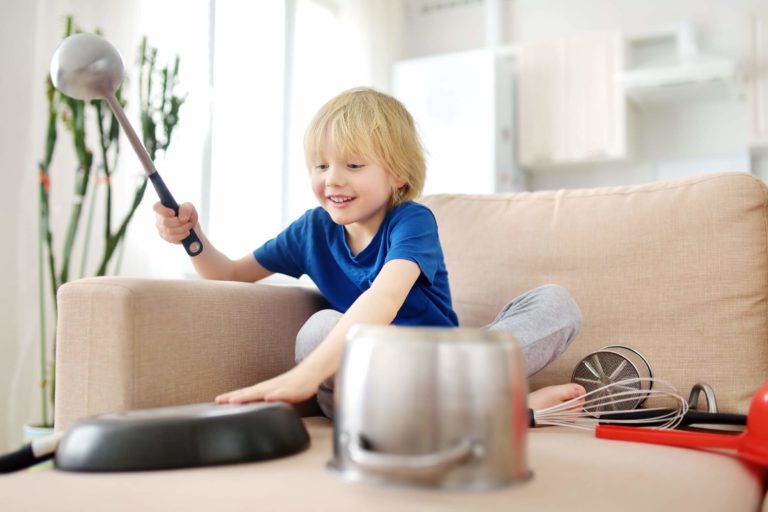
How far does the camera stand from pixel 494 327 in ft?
3.91

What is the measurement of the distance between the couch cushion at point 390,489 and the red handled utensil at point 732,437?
0.02 metres

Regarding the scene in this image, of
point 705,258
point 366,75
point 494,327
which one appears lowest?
point 494,327

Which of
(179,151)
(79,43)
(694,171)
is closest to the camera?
(79,43)

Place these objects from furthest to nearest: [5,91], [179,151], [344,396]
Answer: [179,151] → [5,91] → [344,396]

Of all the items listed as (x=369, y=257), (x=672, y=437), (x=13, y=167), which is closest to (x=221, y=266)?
(x=369, y=257)

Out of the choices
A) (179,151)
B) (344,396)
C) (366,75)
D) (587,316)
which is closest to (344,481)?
(344,396)

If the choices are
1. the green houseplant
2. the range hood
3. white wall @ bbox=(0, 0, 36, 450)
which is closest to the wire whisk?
the green houseplant

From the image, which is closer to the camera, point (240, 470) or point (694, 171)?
point (240, 470)

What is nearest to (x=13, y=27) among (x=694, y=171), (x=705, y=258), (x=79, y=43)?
(x=79, y=43)

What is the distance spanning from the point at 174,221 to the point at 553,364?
2.17ft

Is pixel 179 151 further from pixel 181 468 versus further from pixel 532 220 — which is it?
pixel 181 468

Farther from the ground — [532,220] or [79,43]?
[79,43]

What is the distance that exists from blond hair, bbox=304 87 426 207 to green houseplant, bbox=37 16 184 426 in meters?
1.03

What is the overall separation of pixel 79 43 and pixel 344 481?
65 cm
